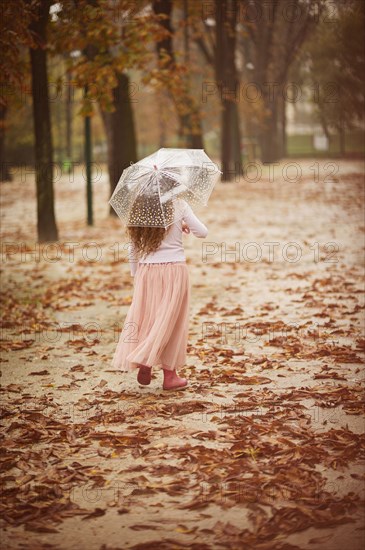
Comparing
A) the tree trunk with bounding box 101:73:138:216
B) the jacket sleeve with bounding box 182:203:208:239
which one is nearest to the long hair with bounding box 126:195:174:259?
the jacket sleeve with bounding box 182:203:208:239

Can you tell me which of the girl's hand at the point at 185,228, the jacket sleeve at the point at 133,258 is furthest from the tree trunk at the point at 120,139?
the girl's hand at the point at 185,228

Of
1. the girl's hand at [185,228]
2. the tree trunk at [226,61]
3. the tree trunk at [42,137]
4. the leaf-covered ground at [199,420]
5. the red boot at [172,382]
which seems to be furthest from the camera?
→ the tree trunk at [226,61]

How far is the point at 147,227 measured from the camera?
609 cm

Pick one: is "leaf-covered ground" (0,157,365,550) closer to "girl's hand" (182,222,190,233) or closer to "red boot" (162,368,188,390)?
"red boot" (162,368,188,390)

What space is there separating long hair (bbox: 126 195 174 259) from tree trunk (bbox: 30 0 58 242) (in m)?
9.75

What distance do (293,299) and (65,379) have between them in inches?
161

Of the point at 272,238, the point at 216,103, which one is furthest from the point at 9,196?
the point at 272,238

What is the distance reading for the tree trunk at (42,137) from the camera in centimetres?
1502

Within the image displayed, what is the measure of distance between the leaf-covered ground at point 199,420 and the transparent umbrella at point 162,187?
4.86 feet

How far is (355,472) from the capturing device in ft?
14.7

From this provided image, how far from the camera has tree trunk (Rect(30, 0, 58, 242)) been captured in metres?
15.0

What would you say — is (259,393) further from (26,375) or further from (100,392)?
(26,375)

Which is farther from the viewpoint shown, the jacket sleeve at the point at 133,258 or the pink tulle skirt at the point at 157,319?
the jacket sleeve at the point at 133,258

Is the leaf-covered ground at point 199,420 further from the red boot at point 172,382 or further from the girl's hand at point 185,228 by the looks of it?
the girl's hand at point 185,228
